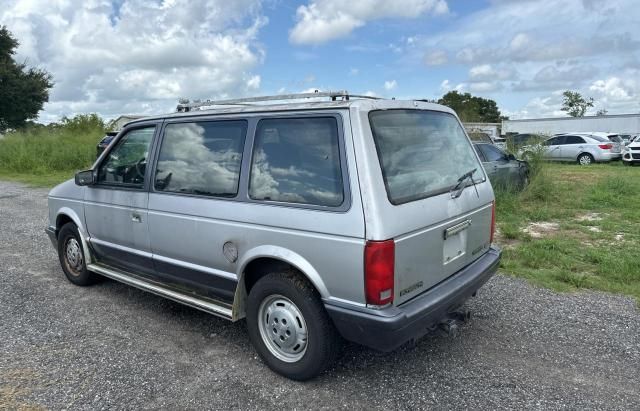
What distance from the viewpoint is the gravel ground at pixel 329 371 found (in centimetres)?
310

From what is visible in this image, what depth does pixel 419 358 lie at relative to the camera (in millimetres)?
3615

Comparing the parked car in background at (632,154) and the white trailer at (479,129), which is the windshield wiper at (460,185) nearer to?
the white trailer at (479,129)

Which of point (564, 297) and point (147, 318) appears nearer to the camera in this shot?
point (147, 318)

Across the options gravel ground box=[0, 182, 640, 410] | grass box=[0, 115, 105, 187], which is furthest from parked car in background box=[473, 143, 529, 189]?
grass box=[0, 115, 105, 187]

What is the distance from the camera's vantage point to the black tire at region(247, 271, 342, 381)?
308 cm

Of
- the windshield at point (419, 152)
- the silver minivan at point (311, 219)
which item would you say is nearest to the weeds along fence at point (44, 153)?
the silver minivan at point (311, 219)

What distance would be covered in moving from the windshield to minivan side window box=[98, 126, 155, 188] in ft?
7.49

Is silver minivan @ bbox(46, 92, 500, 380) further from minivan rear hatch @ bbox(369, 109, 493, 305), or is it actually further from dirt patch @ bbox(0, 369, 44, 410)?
dirt patch @ bbox(0, 369, 44, 410)

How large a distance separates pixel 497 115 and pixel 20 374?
8123 cm

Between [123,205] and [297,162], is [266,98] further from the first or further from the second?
[123,205]

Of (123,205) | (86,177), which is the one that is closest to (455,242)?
(123,205)

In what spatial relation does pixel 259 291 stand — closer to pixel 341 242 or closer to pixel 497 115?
pixel 341 242

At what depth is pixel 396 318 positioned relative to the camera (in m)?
2.81

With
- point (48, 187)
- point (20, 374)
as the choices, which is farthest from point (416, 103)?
point (48, 187)
